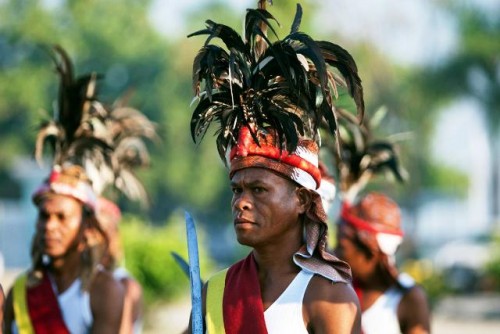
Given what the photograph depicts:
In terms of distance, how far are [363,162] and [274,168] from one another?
330 cm

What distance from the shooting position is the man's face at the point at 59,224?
268 inches

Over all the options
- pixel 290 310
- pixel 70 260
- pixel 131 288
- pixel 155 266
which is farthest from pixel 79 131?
pixel 155 266

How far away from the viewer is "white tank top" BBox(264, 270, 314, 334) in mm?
4582

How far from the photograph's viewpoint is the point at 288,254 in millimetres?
4820

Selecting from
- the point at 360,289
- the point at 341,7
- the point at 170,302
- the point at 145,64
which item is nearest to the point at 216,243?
the point at 145,64

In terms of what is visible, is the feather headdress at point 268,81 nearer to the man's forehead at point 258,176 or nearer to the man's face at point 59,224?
the man's forehead at point 258,176

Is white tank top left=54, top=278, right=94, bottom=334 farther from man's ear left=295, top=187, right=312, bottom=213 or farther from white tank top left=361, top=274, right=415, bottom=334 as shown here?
man's ear left=295, top=187, right=312, bottom=213

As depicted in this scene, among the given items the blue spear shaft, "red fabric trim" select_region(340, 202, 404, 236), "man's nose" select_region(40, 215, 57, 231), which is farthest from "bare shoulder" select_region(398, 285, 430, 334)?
the blue spear shaft

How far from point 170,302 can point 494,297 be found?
1091cm

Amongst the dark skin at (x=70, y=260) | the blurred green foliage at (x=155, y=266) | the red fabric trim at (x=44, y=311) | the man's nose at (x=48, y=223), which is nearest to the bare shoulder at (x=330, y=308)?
the dark skin at (x=70, y=260)

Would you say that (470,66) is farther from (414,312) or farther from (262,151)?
(262,151)

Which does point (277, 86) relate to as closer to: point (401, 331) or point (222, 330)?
point (222, 330)

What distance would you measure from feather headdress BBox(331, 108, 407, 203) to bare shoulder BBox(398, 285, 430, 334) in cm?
87

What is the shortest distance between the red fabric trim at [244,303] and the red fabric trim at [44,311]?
6.88 feet
